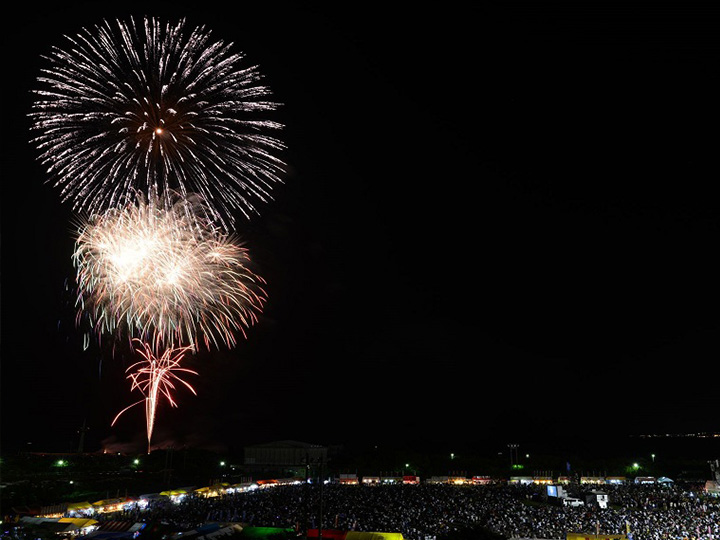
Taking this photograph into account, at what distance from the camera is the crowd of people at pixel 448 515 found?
105 ft

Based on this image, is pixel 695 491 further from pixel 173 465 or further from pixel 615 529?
pixel 173 465

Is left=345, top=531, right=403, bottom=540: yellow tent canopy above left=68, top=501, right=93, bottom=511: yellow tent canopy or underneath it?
above

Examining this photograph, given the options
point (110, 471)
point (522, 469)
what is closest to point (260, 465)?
point (110, 471)

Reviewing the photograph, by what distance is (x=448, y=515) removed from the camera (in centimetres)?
3694

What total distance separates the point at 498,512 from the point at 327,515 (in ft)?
38.2

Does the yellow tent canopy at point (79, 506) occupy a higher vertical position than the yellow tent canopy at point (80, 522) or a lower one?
lower

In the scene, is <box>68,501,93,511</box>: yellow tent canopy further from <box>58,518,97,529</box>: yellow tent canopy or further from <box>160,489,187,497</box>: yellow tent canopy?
<box>58,518,97,529</box>: yellow tent canopy

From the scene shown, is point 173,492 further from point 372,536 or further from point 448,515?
point 372,536

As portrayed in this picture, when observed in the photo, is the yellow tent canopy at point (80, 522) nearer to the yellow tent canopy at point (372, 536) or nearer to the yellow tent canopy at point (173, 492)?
the yellow tent canopy at point (372, 536)

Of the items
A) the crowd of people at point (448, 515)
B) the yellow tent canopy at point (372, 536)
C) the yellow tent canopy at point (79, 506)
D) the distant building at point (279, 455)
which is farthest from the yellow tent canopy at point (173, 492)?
the distant building at point (279, 455)

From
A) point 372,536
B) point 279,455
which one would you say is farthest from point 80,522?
point 279,455

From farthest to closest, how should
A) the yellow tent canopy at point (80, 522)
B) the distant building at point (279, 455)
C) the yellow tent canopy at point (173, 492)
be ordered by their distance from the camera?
the distant building at point (279, 455)
the yellow tent canopy at point (173, 492)
the yellow tent canopy at point (80, 522)

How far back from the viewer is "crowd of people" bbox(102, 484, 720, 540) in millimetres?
31938

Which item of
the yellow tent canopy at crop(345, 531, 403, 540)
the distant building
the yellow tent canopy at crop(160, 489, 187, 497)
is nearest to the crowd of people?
the yellow tent canopy at crop(345, 531, 403, 540)
